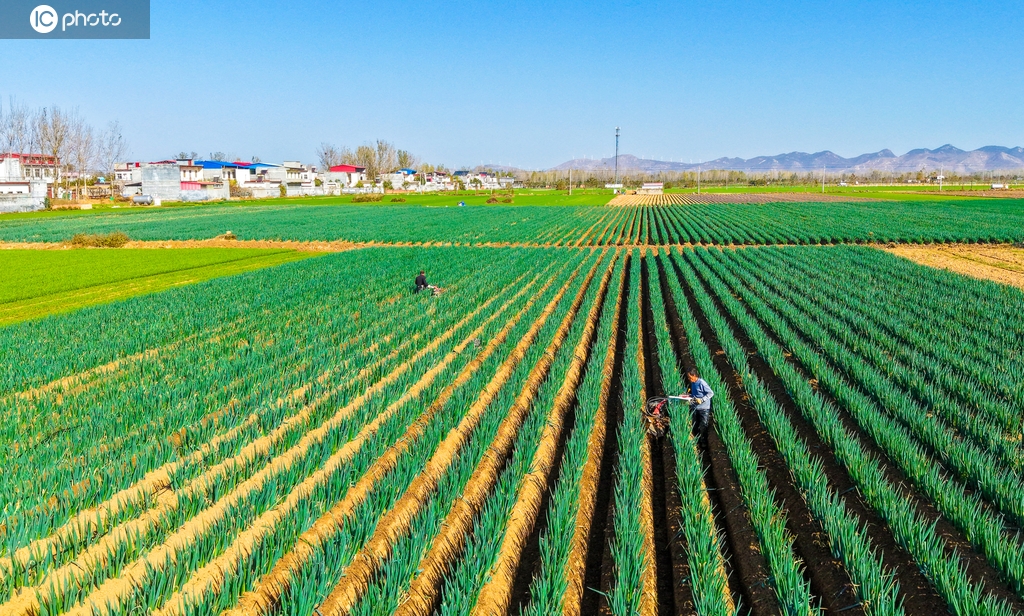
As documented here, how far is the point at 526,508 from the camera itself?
6.05 m

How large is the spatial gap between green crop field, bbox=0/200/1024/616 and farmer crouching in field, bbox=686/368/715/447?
0.27 meters

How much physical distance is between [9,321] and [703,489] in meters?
17.2

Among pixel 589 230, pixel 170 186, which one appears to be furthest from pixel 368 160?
pixel 589 230

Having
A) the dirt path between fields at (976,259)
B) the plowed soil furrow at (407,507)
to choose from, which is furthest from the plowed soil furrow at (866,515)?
the dirt path between fields at (976,259)

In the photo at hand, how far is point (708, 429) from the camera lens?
7961 mm

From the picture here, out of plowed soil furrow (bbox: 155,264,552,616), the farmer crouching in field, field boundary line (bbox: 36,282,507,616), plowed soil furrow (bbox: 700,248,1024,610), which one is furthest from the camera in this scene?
the farmer crouching in field

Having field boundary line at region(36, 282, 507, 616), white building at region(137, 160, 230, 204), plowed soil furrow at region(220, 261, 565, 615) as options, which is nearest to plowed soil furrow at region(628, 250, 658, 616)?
plowed soil furrow at region(220, 261, 565, 615)

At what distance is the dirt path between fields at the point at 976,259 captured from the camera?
2158cm

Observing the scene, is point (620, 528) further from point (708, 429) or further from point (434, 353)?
point (434, 353)

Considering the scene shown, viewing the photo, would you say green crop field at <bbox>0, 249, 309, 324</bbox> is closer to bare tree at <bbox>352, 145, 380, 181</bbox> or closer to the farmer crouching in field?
the farmer crouching in field

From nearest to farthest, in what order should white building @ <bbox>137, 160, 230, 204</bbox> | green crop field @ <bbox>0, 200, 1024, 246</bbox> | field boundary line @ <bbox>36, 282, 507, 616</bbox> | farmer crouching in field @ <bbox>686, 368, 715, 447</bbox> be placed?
field boundary line @ <bbox>36, 282, 507, 616</bbox>
farmer crouching in field @ <bbox>686, 368, 715, 447</bbox>
green crop field @ <bbox>0, 200, 1024, 246</bbox>
white building @ <bbox>137, 160, 230, 204</bbox>

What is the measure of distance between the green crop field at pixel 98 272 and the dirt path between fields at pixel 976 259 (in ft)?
87.2

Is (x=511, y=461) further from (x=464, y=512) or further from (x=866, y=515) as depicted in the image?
(x=866, y=515)

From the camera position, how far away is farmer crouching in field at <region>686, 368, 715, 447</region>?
7527 millimetres
